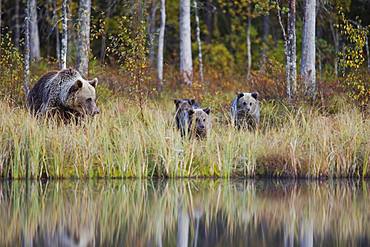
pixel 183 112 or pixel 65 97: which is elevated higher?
pixel 65 97

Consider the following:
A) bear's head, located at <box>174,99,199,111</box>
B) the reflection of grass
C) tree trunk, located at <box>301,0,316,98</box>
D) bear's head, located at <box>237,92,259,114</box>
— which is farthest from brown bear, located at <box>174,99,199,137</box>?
tree trunk, located at <box>301,0,316,98</box>

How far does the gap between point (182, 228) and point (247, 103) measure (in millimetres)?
7993

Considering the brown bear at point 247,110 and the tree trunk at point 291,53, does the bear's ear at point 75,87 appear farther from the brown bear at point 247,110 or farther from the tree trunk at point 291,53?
the tree trunk at point 291,53

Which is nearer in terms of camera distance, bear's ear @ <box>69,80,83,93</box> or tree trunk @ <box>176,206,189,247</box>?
tree trunk @ <box>176,206,189,247</box>

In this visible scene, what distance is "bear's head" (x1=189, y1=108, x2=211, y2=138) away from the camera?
52.3ft

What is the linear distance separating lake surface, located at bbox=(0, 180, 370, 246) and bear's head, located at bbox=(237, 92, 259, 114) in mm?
3920

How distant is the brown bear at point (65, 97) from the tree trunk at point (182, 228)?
16.2 feet

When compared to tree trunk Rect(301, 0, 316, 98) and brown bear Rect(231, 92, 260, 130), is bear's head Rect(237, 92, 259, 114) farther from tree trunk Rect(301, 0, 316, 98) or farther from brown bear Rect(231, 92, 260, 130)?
tree trunk Rect(301, 0, 316, 98)

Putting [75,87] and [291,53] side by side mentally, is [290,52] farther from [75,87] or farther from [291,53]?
[75,87]

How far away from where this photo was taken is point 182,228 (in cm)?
1011

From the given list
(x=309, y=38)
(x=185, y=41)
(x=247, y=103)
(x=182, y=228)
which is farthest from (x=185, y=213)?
(x=185, y=41)

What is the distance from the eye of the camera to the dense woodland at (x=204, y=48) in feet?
59.5

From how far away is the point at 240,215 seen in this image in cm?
1104

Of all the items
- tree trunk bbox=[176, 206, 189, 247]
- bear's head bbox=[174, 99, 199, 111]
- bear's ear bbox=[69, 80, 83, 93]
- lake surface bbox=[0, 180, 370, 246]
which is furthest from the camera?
bear's head bbox=[174, 99, 199, 111]
